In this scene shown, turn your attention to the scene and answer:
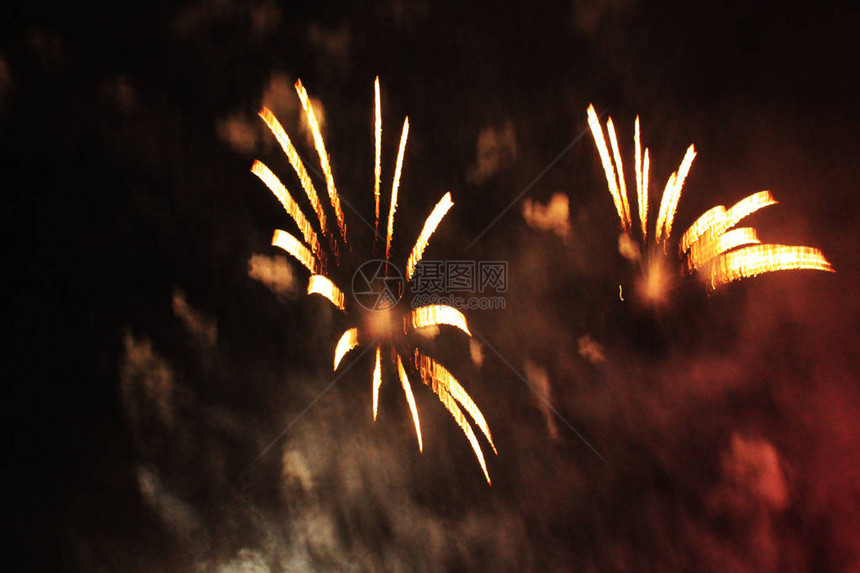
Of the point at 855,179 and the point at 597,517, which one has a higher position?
the point at 855,179

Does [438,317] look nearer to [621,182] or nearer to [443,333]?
[443,333]

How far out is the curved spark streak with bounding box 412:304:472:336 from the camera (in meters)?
2.37

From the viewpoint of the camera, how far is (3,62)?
258 centimetres

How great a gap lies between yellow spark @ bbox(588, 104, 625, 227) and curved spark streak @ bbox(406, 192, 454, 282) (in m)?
0.56

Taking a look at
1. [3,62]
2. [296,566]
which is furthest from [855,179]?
[3,62]

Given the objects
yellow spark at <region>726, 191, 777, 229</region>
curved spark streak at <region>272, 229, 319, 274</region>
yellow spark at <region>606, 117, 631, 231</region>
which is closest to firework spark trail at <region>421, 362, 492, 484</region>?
curved spark streak at <region>272, 229, 319, 274</region>

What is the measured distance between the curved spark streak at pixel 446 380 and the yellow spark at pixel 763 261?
961 millimetres

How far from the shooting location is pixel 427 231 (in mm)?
2398

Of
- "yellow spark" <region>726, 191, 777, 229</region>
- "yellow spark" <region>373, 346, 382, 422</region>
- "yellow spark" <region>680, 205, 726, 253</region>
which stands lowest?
"yellow spark" <region>373, 346, 382, 422</region>

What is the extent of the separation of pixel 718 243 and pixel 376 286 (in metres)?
1.20

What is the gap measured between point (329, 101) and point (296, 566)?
1704 mm

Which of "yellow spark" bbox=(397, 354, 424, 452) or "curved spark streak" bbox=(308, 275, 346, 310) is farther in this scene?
"yellow spark" bbox=(397, 354, 424, 452)

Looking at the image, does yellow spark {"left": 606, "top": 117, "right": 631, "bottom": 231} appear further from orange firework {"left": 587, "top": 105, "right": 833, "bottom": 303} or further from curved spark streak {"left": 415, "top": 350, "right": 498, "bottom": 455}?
curved spark streak {"left": 415, "top": 350, "right": 498, "bottom": 455}

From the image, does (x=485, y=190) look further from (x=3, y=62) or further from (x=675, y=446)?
(x=3, y=62)
